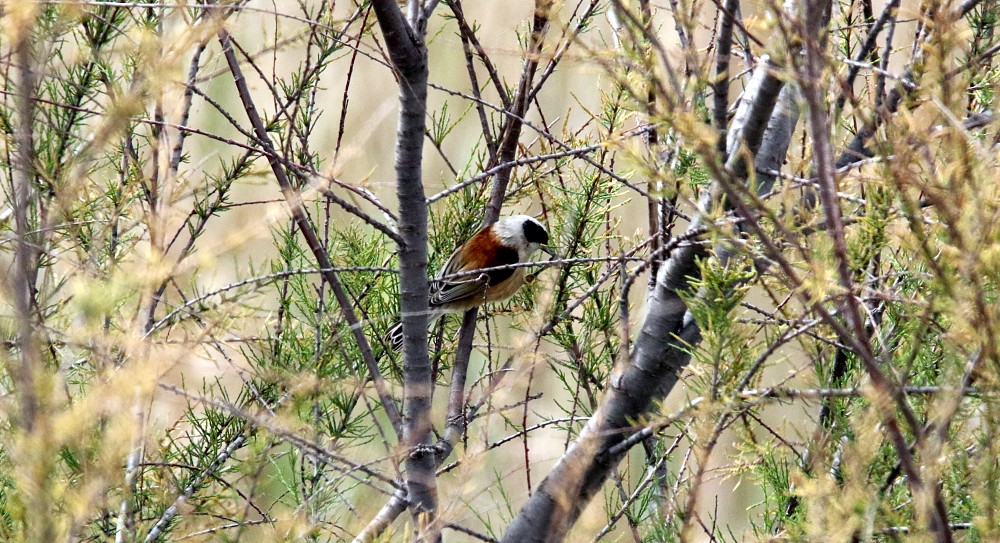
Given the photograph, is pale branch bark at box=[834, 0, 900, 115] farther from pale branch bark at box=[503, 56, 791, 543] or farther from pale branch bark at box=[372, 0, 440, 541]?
pale branch bark at box=[372, 0, 440, 541]

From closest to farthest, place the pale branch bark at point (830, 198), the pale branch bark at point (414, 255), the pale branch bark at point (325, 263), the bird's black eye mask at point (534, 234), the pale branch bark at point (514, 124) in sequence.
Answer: the pale branch bark at point (830, 198), the pale branch bark at point (414, 255), the pale branch bark at point (325, 263), the pale branch bark at point (514, 124), the bird's black eye mask at point (534, 234)

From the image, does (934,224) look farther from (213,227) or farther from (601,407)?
(213,227)

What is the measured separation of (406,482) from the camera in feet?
4.83

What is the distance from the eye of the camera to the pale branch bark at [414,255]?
1.25 metres

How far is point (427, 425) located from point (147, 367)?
626 millimetres

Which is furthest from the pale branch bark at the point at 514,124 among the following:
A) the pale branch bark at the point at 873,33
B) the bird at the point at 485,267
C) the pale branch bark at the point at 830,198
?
the pale branch bark at the point at 830,198

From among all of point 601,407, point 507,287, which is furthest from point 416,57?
point 507,287

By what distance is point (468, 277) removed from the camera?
2986 millimetres

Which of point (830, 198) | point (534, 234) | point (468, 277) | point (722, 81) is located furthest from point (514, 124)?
point (534, 234)

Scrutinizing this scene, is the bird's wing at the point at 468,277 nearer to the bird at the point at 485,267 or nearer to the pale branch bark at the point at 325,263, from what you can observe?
the bird at the point at 485,267

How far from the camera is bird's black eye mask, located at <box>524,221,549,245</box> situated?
3.37m

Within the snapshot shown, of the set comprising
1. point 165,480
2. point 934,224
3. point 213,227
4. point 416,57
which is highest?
point 213,227

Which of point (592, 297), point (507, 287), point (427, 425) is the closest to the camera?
point (427, 425)

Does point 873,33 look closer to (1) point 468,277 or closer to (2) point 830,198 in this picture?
(2) point 830,198
